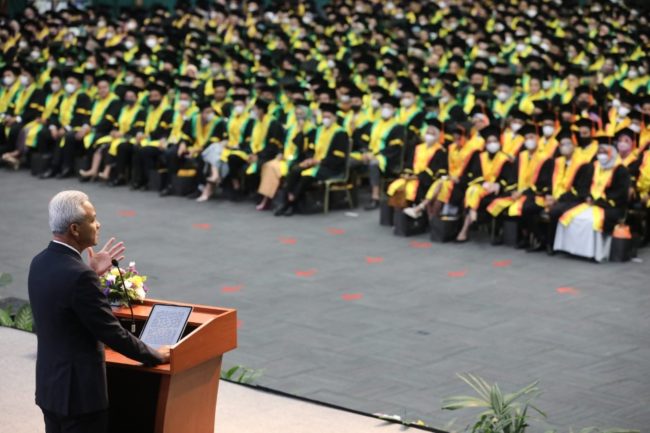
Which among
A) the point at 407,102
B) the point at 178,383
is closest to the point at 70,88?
the point at 407,102

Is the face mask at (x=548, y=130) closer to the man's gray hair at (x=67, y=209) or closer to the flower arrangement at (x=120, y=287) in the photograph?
the flower arrangement at (x=120, y=287)

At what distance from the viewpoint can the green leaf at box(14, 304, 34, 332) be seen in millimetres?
7953

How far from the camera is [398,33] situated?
21.0 m

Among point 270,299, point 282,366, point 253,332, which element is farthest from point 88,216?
point 270,299

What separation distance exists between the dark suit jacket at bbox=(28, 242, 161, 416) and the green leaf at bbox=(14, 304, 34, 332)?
11.8 feet

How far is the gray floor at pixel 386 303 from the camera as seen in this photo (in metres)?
7.79

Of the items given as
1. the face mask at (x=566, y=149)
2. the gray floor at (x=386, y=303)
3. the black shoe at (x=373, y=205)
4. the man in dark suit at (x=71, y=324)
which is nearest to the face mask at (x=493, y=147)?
the face mask at (x=566, y=149)

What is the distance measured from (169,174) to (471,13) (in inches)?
385

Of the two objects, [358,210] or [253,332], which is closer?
[253,332]

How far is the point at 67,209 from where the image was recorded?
14.3 feet

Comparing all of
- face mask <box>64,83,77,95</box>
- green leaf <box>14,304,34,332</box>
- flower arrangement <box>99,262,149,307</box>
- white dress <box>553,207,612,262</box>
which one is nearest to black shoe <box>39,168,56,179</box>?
face mask <box>64,83,77,95</box>

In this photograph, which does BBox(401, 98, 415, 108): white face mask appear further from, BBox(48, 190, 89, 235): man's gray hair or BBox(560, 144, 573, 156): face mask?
BBox(48, 190, 89, 235): man's gray hair

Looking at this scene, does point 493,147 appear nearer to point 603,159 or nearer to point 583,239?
point 603,159

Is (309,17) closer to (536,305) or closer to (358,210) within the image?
(358,210)
